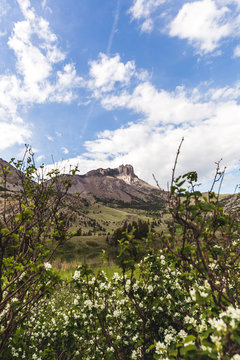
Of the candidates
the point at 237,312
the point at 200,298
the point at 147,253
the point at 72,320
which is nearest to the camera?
the point at 237,312

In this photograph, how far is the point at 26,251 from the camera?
3.73 m

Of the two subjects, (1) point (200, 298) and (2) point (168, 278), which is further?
(2) point (168, 278)

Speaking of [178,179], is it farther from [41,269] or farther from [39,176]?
[39,176]

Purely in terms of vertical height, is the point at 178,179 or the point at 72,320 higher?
the point at 178,179

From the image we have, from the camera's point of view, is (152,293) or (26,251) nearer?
(26,251)

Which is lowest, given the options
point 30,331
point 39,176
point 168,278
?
point 30,331

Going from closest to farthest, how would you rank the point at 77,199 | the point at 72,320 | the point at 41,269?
the point at 41,269
the point at 72,320
the point at 77,199

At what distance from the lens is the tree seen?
290 centimetres

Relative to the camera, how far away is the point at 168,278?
179 inches

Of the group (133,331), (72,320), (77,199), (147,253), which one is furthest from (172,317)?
(77,199)

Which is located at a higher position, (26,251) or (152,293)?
(26,251)

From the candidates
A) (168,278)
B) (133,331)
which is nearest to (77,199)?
(168,278)

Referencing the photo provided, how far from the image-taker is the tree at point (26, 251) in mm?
2896

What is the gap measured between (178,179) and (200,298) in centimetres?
151
